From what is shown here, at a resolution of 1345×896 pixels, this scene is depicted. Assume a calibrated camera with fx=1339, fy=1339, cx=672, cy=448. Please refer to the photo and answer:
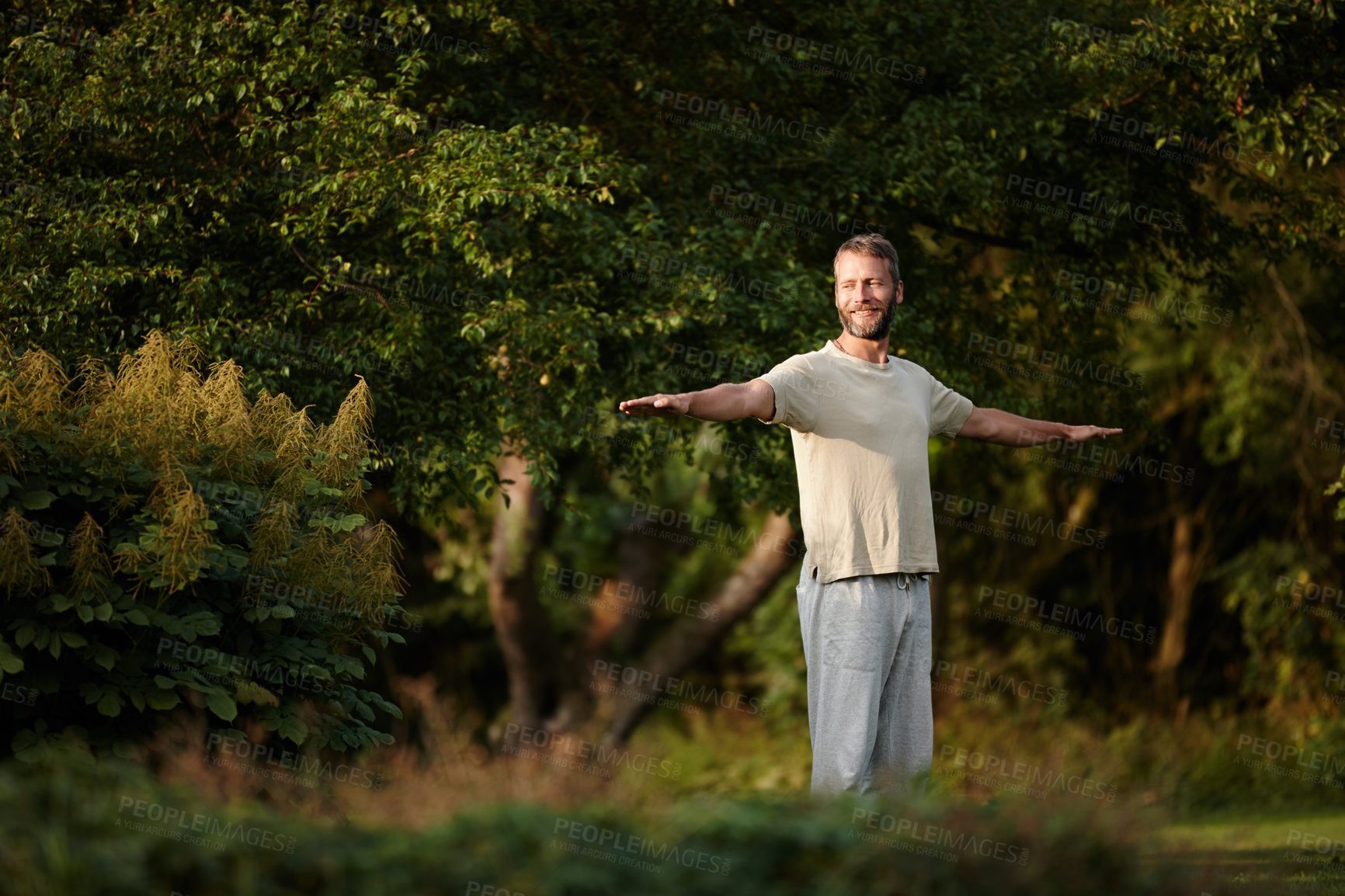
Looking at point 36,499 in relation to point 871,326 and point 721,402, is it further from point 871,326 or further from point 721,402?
point 871,326

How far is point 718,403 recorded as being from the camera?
4.13 m

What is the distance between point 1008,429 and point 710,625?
37.1 ft

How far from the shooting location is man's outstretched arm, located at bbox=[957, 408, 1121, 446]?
503cm

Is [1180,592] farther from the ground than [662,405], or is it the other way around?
[662,405]

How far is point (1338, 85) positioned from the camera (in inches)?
311

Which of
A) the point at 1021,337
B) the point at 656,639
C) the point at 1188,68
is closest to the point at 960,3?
the point at 1188,68

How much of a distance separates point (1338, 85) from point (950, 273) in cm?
267

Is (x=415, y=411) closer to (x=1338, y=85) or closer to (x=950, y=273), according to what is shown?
(x=950, y=273)

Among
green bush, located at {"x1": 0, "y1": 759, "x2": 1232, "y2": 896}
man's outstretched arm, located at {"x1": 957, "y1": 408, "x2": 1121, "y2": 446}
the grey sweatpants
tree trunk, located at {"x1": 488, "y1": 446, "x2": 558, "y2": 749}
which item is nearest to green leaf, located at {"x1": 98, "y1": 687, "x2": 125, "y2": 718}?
green bush, located at {"x1": 0, "y1": 759, "x2": 1232, "y2": 896}

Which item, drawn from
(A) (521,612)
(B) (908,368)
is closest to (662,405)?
(B) (908,368)

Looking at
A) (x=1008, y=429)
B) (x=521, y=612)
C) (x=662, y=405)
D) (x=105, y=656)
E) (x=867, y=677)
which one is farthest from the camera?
(x=521, y=612)

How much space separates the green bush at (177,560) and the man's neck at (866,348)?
74.3 inches

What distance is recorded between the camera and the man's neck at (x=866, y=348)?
14.9 feet

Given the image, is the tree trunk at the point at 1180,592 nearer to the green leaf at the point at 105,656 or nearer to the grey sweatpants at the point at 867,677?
the grey sweatpants at the point at 867,677
